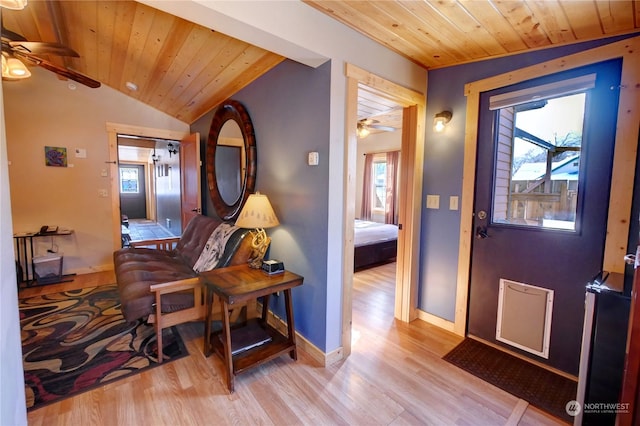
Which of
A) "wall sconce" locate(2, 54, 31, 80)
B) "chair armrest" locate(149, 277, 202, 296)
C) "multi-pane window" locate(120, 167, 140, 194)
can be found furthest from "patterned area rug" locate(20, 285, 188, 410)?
"multi-pane window" locate(120, 167, 140, 194)

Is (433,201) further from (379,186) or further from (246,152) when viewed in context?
(379,186)

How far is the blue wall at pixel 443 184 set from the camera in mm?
2361

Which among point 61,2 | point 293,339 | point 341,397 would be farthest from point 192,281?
point 61,2

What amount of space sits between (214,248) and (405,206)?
183 cm

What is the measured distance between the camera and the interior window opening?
1886 mm

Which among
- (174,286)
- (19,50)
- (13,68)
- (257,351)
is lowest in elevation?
(257,351)

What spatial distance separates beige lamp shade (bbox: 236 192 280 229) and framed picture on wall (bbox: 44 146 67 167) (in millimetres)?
3262

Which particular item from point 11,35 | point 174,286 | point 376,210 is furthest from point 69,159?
point 376,210

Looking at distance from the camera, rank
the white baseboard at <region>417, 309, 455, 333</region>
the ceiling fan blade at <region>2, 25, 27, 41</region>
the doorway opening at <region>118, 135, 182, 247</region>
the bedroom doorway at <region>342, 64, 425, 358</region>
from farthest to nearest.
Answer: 1. the doorway opening at <region>118, 135, 182, 247</region>
2. the white baseboard at <region>417, 309, 455, 333</region>
3. the bedroom doorway at <region>342, 64, 425, 358</region>
4. the ceiling fan blade at <region>2, 25, 27, 41</region>

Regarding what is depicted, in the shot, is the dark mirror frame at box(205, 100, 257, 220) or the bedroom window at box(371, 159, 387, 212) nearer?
the dark mirror frame at box(205, 100, 257, 220)

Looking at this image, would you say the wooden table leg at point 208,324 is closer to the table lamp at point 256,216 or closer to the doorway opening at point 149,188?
the table lamp at point 256,216

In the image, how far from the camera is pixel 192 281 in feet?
6.93

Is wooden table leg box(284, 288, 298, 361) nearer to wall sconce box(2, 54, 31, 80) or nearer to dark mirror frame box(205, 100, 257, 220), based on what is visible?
dark mirror frame box(205, 100, 257, 220)

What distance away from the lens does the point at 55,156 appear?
145 inches
